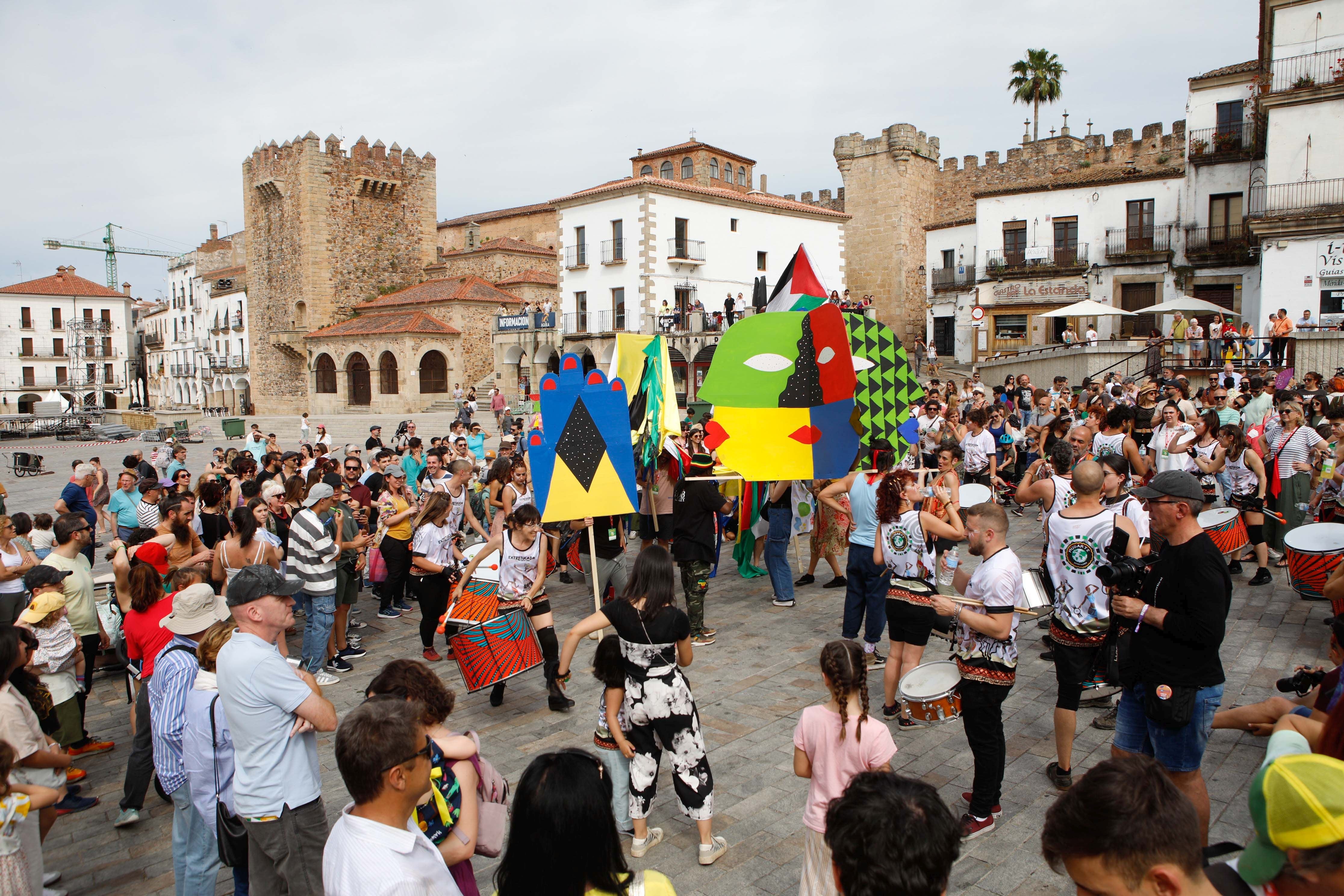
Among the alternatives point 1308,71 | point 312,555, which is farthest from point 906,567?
point 1308,71

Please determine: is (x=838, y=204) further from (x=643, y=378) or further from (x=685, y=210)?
(x=643, y=378)

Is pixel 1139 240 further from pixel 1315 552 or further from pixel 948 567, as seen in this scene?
pixel 948 567

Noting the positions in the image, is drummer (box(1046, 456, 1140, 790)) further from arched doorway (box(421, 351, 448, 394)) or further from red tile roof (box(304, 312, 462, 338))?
arched doorway (box(421, 351, 448, 394))

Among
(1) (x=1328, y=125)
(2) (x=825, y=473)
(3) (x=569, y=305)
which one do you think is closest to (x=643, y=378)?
(2) (x=825, y=473)

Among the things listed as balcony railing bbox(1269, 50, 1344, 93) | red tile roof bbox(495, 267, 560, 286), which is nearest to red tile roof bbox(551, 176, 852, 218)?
red tile roof bbox(495, 267, 560, 286)

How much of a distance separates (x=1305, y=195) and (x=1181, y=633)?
2467cm

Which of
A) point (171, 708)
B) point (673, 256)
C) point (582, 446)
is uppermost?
point (673, 256)

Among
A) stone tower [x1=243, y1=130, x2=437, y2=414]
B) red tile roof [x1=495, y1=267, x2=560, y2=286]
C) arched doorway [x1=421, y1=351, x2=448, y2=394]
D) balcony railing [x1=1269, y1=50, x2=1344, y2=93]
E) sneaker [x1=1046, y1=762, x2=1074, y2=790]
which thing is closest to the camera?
sneaker [x1=1046, y1=762, x2=1074, y2=790]

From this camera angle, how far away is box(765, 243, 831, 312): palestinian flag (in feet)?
26.3

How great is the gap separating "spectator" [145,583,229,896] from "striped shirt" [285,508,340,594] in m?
2.57

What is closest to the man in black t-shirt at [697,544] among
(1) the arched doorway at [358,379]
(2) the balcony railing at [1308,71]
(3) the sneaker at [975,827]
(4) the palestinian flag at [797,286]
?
(4) the palestinian flag at [797,286]

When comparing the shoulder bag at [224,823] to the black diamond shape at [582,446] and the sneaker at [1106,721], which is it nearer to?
the black diamond shape at [582,446]

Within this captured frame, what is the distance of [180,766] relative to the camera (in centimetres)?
388

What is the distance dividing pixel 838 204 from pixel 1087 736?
40323mm
